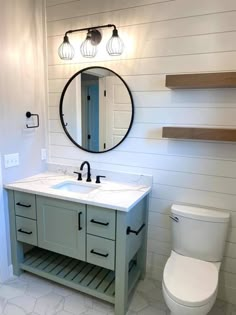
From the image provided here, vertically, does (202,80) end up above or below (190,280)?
above

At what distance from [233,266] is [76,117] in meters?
1.83

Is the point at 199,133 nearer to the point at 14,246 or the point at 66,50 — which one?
the point at 66,50

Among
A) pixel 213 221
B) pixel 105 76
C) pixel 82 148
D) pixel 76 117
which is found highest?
pixel 105 76

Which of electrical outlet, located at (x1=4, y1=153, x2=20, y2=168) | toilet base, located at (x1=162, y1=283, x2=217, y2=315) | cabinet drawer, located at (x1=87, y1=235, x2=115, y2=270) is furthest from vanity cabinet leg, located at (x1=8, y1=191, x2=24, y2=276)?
toilet base, located at (x1=162, y1=283, x2=217, y2=315)

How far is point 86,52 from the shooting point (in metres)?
2.12

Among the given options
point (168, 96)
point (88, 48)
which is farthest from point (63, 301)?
point (88, 48)

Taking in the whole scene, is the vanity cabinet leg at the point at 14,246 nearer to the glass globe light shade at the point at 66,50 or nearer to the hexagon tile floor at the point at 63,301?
the hexagon tile floor at the point at 63,301

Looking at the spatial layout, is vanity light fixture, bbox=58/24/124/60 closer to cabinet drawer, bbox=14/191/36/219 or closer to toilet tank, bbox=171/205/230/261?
cabinet drawer, bbox=14/191/36/219

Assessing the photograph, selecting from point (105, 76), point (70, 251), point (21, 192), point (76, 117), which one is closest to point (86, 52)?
point (105, 76)

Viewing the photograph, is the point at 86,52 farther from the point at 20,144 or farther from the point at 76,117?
the point at 20,144

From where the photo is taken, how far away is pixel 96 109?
226 centimetres

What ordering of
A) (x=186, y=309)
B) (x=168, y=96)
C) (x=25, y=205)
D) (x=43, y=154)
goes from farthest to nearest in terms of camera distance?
(x=43, y=154)
(x=25, y=205)
(x=168, y=96)
(x=186, y=309)

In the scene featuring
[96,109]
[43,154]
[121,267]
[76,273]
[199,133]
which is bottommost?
[76,273]

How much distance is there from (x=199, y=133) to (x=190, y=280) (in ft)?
3.21
